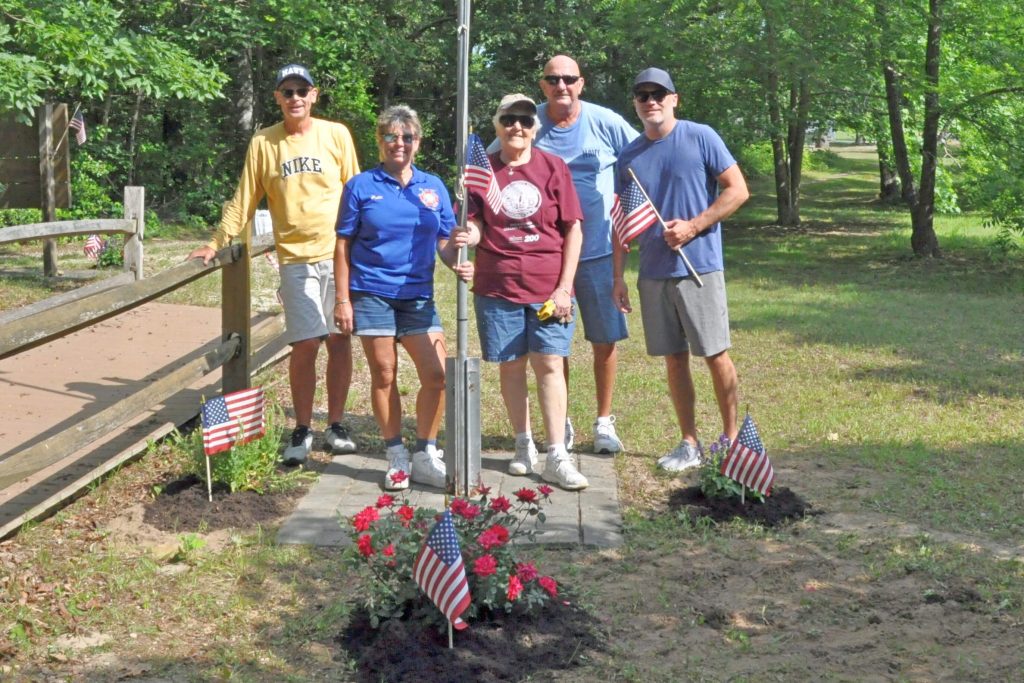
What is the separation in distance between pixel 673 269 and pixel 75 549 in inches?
121

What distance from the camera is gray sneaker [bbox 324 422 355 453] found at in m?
6.71

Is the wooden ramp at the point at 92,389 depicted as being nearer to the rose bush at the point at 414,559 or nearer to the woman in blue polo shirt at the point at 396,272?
the woman in blue polo shirt at the point at 396,272

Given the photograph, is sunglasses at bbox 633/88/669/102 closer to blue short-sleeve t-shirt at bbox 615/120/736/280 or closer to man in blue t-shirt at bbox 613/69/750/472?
man in blue t-shirt at bbox 613/69/750/472

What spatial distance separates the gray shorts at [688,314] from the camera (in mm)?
6203

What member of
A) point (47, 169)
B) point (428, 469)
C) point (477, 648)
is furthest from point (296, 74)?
point (47, 169)

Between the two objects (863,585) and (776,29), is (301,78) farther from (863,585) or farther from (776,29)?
(776,29)

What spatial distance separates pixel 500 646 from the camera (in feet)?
13.3

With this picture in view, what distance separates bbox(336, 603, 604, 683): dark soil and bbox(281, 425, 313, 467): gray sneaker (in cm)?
227

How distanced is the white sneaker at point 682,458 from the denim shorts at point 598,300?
2.19ft

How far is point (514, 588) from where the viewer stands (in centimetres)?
400

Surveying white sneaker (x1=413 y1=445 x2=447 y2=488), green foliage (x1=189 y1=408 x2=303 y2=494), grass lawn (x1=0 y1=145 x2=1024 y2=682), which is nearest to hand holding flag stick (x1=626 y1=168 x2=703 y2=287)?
grass lawn (x1=0 y1=145 x2=1024 y2=682)

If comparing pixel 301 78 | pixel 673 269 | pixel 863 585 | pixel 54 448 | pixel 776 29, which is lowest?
pixel 863 585

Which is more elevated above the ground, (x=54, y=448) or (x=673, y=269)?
(x=673, y=269)

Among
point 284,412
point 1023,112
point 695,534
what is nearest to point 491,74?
point 1023,112
